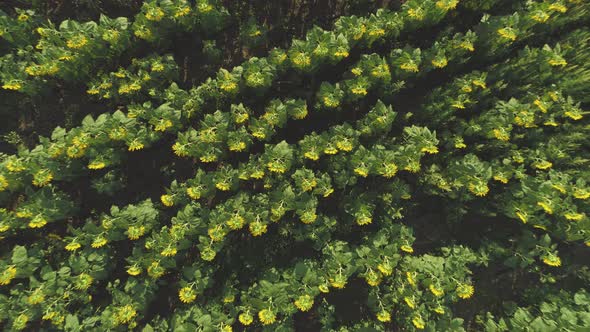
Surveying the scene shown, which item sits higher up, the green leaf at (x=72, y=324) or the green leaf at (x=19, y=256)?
the green leaf at (x=19, y=256)

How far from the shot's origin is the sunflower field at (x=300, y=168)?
6246mm

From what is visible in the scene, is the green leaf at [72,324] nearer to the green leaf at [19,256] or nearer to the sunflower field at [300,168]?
the sunflower field at [300,168]

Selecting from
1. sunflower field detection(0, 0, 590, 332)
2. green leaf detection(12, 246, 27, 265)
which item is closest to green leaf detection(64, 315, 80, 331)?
sunflower field detection(0, 0, 590, 332)

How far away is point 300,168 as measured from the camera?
6.66 meters

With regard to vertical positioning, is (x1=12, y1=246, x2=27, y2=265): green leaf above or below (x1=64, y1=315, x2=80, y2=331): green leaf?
above

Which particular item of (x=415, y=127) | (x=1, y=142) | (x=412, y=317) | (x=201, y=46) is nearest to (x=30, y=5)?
(x=1, y=142)

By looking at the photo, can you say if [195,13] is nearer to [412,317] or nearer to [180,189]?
[180,189]

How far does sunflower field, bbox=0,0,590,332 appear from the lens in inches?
246

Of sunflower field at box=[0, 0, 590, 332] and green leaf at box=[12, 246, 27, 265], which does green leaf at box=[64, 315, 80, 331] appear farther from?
green leaf at box=[12, 246, 27, 265]

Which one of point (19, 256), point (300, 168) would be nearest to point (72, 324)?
point (19, 256)

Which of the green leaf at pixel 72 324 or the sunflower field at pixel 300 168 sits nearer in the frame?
the green leaf at pixel 72 324

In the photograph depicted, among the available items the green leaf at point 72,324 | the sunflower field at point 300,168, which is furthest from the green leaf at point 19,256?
the green leaf at point 72,324

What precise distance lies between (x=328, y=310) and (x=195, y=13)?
7.33m

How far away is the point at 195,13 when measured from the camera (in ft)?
22.2
